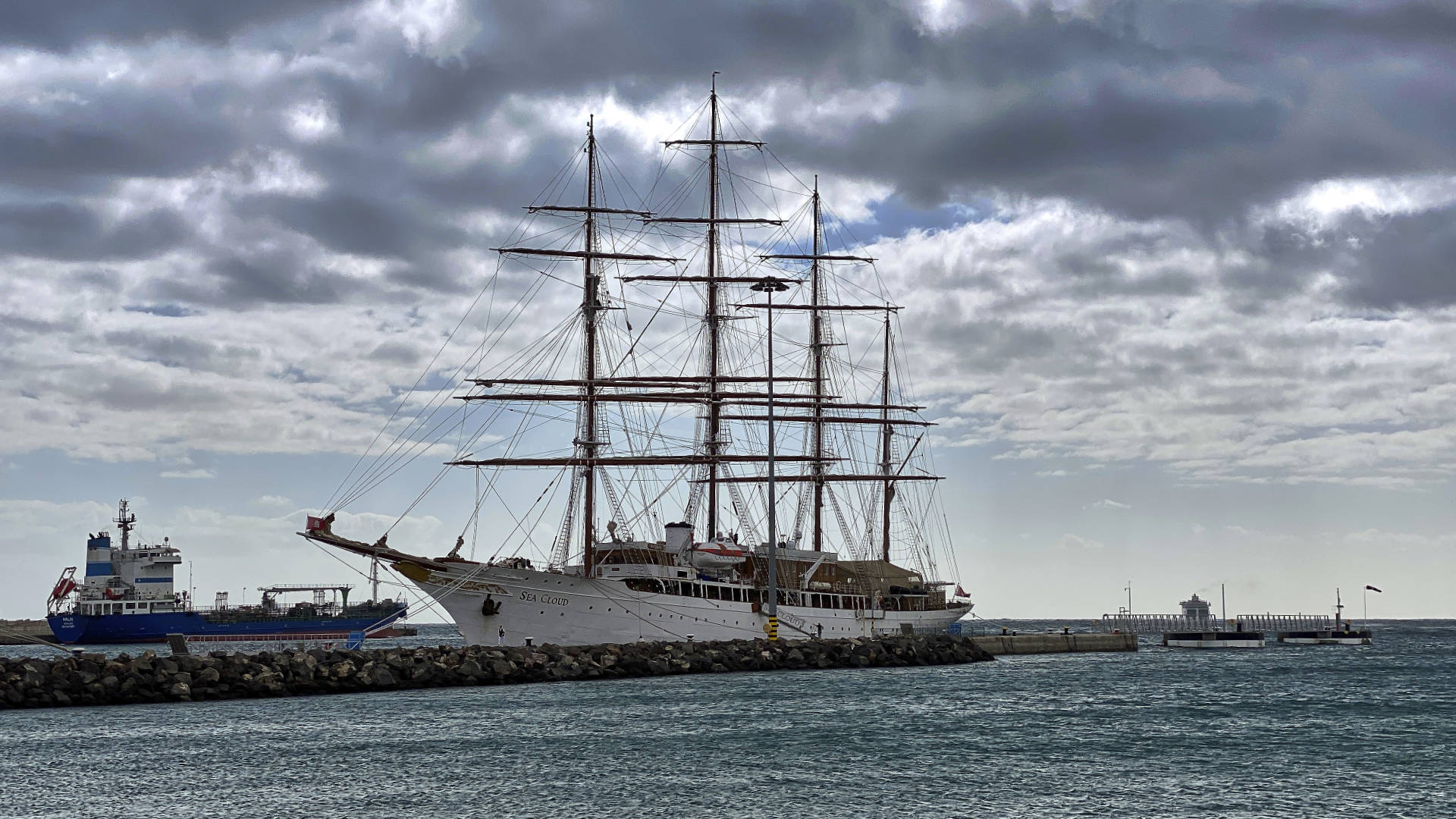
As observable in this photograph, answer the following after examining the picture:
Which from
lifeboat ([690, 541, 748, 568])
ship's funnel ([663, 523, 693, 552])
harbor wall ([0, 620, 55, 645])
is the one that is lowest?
harbor wall ([0, 620, 55, 645])

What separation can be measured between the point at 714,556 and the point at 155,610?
250 ft

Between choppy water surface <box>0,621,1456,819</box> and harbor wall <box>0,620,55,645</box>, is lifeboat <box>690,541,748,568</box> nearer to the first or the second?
choppy water surface <box>0,621,1456,819</box>

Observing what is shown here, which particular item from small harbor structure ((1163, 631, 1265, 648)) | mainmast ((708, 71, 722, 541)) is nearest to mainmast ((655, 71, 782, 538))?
mainmast ((708, 71, 722, 541))

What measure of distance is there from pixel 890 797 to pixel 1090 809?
4177 millimetres

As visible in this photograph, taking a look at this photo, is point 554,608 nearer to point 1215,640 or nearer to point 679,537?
point 679,537

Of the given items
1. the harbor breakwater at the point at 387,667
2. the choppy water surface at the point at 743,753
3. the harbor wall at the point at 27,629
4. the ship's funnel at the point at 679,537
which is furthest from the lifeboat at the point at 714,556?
the harbor wall at the point at 27,629

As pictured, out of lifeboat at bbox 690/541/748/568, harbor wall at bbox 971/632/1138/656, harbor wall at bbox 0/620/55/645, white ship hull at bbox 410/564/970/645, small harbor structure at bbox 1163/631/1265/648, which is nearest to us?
white ship hull at bbox 410/564/970/645

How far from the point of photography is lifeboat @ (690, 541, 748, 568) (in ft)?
255

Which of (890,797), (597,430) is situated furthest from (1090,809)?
(597,430)

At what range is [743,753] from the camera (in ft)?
122

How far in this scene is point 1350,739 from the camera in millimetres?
42531

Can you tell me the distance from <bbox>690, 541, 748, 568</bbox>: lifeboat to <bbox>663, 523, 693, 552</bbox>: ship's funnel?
672 mm

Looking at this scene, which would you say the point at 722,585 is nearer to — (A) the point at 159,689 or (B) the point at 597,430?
(B) the point at 597,430

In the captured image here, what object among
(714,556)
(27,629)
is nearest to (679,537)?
(714,556)
